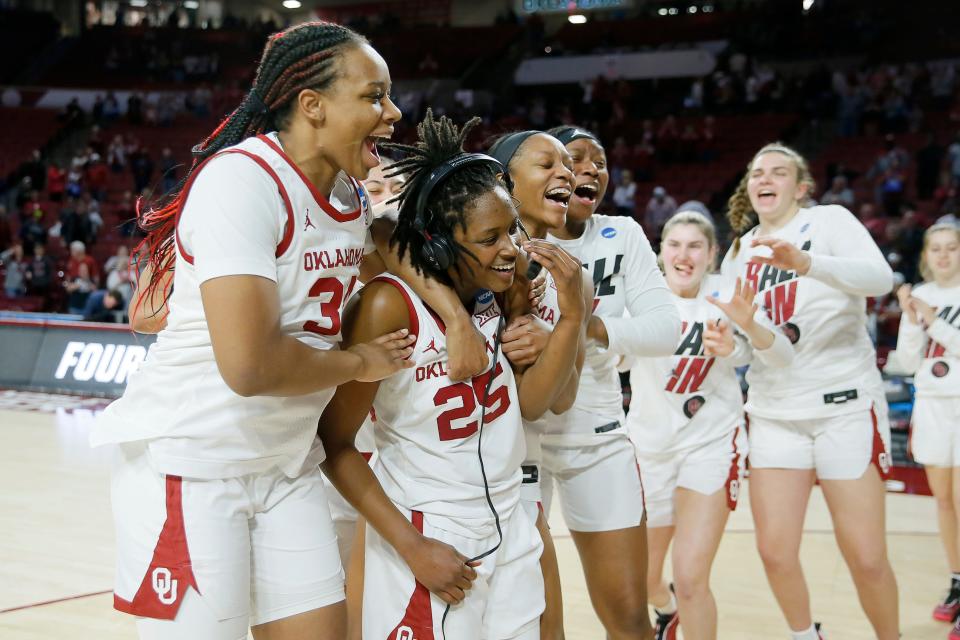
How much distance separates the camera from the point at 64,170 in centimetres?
2116

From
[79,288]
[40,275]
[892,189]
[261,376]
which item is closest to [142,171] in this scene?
[40,275]

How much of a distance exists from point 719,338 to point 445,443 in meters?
1.80

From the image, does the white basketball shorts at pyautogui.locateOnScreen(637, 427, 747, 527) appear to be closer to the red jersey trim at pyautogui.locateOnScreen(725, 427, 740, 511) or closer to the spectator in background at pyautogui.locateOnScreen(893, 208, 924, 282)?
the red jersey trim at pyautogui.locateOnScreen(725, 427, 740, 511)

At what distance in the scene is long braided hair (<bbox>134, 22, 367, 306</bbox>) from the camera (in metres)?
2.18

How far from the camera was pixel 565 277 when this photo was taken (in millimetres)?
2488

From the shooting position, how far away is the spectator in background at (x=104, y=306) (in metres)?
12.2

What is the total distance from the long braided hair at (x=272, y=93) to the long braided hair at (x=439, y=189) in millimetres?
262

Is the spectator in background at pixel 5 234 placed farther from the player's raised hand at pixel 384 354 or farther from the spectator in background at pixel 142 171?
the player's raised hand at pixel 384 354

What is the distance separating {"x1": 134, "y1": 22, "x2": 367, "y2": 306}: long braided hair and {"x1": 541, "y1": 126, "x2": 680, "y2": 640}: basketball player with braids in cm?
117

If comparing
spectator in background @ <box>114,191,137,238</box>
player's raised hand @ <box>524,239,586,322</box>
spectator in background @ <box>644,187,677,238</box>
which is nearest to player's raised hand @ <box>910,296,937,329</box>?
player's raised hand @ <box>524,239,586,322</box>

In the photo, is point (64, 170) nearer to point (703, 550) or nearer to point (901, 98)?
point (901, 98)

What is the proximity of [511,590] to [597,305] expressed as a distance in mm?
1255

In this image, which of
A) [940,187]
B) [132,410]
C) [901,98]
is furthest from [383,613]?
[901,98]

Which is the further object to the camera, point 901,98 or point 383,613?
point 901,98
